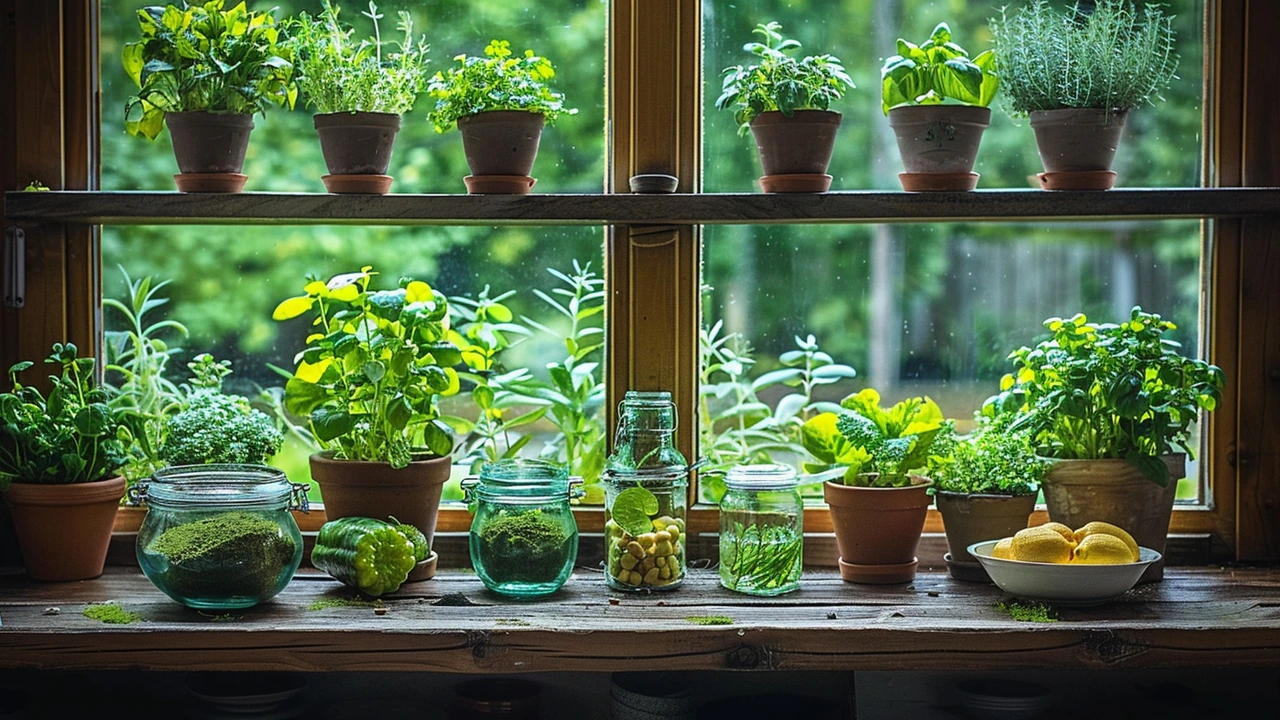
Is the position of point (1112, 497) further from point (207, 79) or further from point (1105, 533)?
point (207, 79)

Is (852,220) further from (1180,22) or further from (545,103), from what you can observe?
(1180,22)

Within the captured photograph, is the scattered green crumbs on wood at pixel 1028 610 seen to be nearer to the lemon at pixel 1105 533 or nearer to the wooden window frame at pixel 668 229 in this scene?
the lemon at pixel 1105 533

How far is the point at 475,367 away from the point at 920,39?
1059mm

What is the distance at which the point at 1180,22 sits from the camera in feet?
7.39

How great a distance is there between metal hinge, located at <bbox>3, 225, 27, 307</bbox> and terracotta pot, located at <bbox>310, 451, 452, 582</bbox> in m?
0.63

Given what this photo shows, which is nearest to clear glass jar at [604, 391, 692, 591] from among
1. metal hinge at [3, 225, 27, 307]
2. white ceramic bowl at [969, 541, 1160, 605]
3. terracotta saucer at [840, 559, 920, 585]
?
terracotta saucer at [840, 559, 920, 585]

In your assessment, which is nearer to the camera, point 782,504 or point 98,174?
point 782,504

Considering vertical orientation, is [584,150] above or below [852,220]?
above

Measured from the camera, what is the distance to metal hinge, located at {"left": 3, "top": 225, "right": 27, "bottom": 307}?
2160 mm

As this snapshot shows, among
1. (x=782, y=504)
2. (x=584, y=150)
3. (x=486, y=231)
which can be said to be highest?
(x=584, y=150)

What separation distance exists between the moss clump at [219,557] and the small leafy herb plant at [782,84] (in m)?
1.07

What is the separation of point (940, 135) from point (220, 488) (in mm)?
1363

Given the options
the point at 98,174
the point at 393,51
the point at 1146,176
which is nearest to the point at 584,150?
the point at 393,51

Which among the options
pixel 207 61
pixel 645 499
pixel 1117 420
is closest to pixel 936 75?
pixel 1117 420
